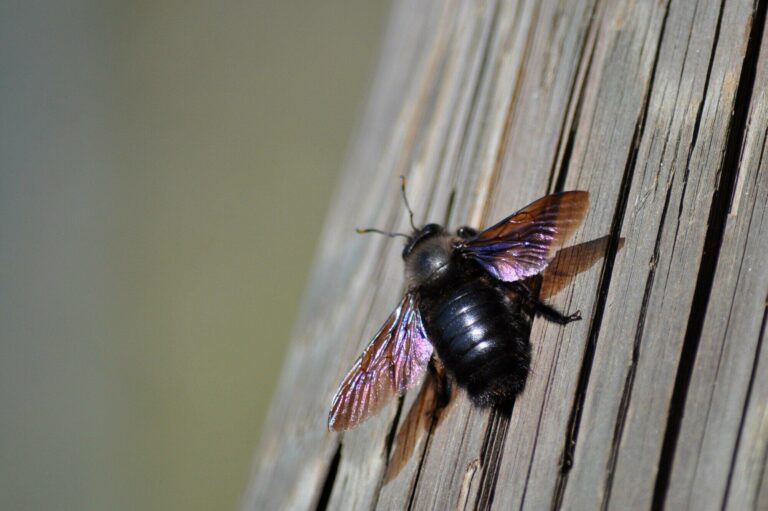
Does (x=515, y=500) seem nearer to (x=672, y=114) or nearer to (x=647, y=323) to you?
(x=647, y=323)

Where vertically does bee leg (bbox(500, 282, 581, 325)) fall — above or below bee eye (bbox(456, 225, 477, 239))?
below

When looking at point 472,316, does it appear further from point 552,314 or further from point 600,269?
point 600,269

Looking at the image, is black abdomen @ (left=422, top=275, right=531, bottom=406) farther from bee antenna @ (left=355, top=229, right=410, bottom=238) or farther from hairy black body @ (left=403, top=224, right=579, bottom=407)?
bee antenna @ (left=355, top=229, right=410, bottom=238)

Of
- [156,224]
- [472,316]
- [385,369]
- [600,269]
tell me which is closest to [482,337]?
[472,316]

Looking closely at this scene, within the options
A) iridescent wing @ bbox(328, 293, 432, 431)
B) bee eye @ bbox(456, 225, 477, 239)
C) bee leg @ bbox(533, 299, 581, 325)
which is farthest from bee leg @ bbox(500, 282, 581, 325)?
iridescent wing @ bbox(328, 293, 432, 431)

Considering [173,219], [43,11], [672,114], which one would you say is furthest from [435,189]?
[43,11]
